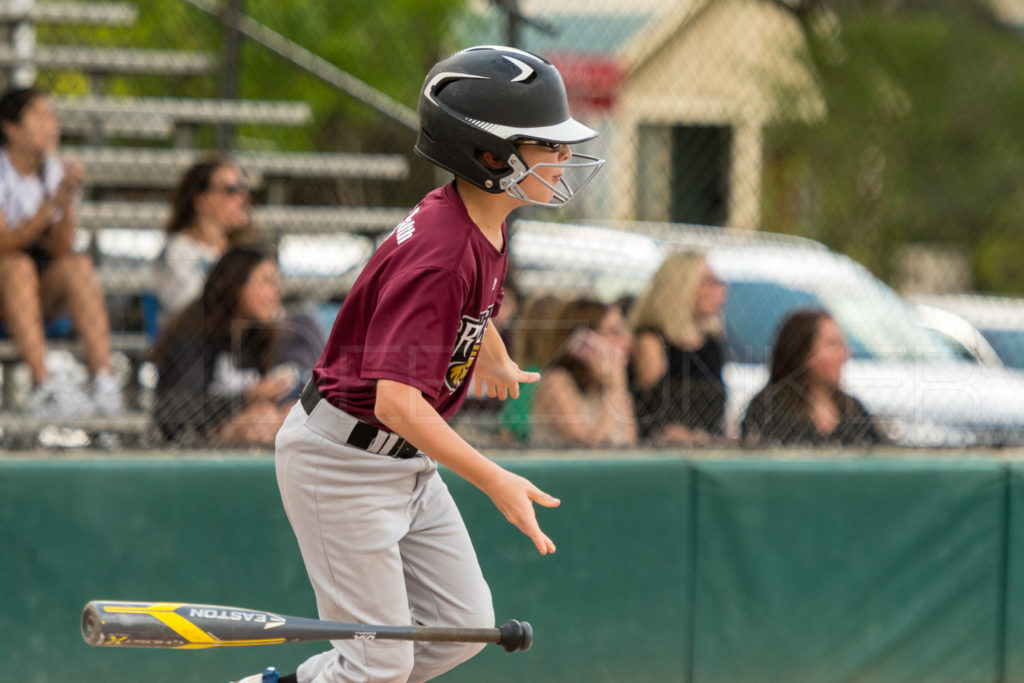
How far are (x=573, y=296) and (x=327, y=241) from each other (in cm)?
223

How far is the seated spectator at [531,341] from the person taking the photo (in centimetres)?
482

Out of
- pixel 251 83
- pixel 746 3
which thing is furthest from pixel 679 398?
pixel 251 83

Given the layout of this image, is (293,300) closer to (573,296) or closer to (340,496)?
(573,296)

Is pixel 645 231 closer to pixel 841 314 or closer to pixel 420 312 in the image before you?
pixel 841 314

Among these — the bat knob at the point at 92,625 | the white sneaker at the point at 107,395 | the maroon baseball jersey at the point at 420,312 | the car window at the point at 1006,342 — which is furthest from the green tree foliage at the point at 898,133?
the bat knob at the point at 92,625

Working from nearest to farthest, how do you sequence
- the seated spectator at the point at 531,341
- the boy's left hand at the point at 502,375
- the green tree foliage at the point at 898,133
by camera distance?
the boy's left hand at the point at 502,375
the seated spectator at the point at 531,341
the green tree foliage at the point at 898,133

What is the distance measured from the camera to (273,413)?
457 cm

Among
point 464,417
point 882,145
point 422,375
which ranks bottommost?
point 464,417

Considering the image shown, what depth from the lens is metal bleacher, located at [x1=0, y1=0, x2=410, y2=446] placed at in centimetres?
645

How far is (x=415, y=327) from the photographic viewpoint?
2.75m

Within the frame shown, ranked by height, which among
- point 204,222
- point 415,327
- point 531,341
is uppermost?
point 415,327

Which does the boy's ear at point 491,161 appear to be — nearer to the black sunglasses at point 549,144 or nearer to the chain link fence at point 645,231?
the black sunglasses at point 549,144

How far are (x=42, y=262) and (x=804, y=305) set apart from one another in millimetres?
3468

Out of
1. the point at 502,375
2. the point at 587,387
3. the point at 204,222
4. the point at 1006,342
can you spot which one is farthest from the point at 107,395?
the point at 1006,342
